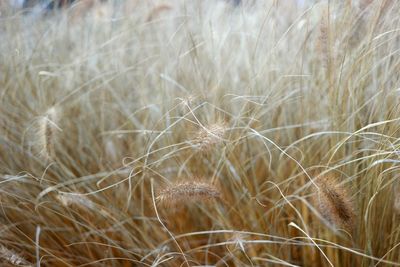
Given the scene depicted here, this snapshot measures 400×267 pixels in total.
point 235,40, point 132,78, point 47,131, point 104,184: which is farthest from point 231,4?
point 47,131

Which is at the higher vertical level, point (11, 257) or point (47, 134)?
point (47, 134)

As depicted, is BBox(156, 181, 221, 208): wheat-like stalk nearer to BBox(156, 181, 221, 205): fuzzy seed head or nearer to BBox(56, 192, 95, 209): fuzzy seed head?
BBox(156, 181, 221, 205): fuzzy seed head

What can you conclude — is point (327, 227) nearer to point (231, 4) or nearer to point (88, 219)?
point (88, 219)

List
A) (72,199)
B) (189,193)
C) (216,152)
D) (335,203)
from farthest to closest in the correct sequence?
(216,152) → (72,199) → (189,193) → (335,203)

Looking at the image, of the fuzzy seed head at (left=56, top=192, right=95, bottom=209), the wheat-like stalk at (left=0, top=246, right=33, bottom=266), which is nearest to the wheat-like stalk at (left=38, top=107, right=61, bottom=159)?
the fuzzy seed head at (left=56, top=192, right=95, bottom=209)

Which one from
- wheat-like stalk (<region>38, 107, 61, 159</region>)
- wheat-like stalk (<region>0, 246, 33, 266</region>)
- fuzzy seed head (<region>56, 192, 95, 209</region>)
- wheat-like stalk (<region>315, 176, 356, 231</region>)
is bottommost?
wheat-like stalk (<region>0, 246, 33, 266</region>)

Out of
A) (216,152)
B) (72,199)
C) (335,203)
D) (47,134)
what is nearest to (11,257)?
(72,199)

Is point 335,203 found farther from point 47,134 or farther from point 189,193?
point 47,134

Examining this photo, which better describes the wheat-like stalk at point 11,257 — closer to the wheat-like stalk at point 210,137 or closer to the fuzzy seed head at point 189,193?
the fuzzy seed head at point 189,193
